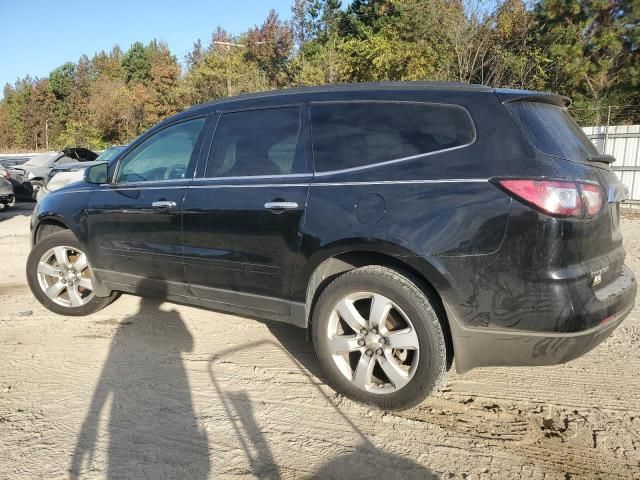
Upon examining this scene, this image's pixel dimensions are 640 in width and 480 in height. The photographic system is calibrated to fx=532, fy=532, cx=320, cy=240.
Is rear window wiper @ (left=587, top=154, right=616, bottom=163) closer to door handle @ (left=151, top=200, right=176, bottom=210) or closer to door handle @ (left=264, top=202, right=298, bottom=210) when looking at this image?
door handle @ (left=264, top=202, right=298, bottom=210)

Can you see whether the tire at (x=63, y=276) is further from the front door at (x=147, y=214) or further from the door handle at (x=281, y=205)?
the door handle at (x=281, y=205)

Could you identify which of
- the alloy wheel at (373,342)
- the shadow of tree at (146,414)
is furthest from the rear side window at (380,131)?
the shadow of tree at (146,414)

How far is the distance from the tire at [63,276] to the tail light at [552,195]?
367 cm

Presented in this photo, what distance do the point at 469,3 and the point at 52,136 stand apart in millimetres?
53952

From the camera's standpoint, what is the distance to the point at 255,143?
3682 millimetres

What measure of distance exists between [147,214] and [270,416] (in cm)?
192

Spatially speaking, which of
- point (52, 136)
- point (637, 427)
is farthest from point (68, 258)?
point (52, 136)

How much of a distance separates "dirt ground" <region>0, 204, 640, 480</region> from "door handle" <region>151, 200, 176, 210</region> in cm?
106

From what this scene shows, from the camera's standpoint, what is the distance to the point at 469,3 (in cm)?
1714

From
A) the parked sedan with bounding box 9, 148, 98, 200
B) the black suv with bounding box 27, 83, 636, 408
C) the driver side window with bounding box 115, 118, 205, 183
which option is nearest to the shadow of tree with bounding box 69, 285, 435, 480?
the black suv with bounding box 27, 83, 636, 408

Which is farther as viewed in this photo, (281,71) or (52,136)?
(52,136)

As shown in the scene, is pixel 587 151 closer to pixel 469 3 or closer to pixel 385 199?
pixel 385 199

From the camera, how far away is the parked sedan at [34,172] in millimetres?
15248

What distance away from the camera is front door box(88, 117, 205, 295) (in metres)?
3.97
